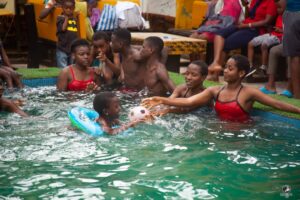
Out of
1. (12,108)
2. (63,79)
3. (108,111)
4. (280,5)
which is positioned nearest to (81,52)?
(63,79)

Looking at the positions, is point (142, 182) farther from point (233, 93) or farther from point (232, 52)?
point (232, 52)

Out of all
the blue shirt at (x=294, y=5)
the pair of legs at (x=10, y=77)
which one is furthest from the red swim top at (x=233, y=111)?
the pair of legs at (x=10, y=77)

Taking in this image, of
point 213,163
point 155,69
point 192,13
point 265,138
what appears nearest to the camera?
point 213,163

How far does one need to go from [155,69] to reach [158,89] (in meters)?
0.32

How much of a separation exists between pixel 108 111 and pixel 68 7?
15.4 ft

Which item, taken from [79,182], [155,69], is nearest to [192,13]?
[155,69]

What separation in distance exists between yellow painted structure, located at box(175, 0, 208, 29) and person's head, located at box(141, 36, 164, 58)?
153 inches

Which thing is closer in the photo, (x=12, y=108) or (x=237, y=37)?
(x=12, y=108)

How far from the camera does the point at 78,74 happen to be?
34.2 ft

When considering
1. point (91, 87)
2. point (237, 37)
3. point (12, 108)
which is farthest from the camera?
point (237, 37)

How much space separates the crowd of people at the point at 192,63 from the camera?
865cm

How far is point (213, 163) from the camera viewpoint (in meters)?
6.93

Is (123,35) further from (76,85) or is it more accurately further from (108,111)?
(108,111)

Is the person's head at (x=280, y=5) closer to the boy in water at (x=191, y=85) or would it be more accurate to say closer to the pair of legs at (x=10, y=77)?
the boy in water at (x=191, y=85)
